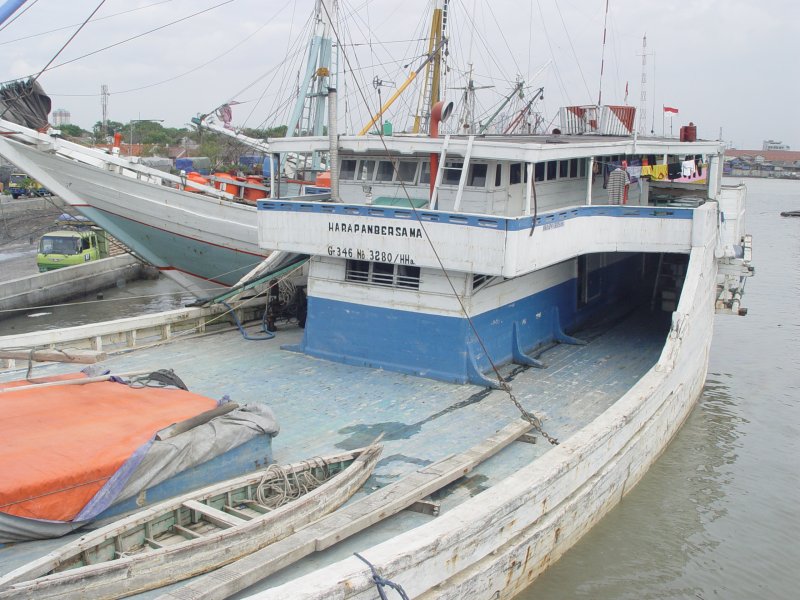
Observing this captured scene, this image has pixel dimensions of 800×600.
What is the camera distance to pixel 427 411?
10.2 m

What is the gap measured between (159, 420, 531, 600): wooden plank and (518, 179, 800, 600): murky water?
1.83m

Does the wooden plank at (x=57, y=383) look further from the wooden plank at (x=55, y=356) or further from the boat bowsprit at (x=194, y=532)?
the boat bowsprit at (x=194, y=532)

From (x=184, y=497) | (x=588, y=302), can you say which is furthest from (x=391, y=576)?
(x=588, y=302)

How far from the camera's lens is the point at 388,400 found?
10562 mm

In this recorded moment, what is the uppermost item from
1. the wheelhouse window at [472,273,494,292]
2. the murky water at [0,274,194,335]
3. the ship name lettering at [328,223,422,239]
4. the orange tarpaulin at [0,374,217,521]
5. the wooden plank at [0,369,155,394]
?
the ship name lettering at [328,223,422,239]

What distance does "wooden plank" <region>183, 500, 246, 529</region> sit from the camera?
654 cm

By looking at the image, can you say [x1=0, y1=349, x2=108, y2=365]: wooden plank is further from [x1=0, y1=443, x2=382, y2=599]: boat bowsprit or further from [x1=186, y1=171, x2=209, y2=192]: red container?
[x1=186, y1=171, x2=209, y2=192]: red container

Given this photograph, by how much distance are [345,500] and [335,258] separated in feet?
18.2

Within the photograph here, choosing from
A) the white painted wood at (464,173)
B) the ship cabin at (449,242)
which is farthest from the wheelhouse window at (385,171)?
the white painted wood at (464,173)

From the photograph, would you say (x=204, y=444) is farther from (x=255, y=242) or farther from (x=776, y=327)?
(x=776, y=327)

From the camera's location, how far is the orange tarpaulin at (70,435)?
6086mm

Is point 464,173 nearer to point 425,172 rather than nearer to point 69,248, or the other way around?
point 425,172

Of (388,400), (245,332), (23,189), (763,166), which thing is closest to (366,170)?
(245,332)

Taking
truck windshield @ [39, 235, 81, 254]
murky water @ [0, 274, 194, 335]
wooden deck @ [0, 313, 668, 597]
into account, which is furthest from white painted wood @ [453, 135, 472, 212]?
truck windshield @ [39, 235, 81, 254]
